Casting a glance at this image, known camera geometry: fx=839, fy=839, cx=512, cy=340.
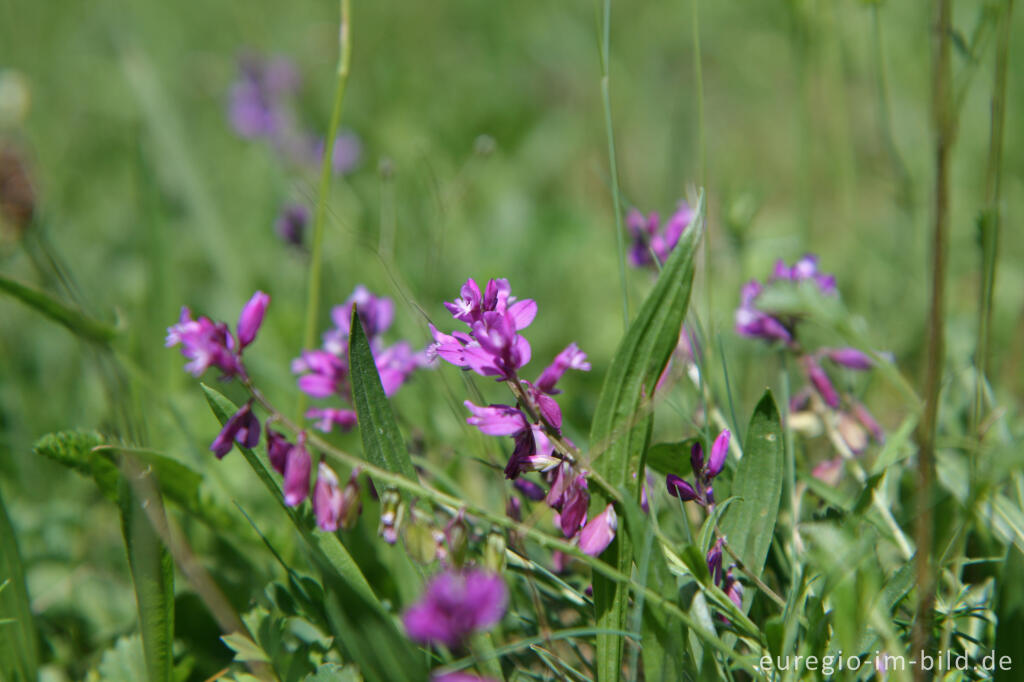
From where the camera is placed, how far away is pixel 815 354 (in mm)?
1602

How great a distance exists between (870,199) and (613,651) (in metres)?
2.71

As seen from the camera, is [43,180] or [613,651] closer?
[613,651]

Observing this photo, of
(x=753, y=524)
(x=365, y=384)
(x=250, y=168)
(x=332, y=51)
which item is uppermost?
(x=332, y=51)

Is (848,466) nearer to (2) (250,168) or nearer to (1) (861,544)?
(1) (861,544)

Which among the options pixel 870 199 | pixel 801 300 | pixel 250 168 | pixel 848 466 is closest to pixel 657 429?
pixel 848 466

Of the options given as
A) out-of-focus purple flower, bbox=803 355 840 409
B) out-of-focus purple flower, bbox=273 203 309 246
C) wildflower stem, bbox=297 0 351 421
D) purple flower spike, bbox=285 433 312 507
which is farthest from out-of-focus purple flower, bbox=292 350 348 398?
out-of-focus purple flower, bbox=273 203 309 246

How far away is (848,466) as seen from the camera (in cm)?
162

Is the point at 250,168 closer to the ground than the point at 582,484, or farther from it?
farther from it

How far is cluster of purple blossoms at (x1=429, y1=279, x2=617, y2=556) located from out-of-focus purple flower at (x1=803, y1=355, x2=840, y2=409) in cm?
59

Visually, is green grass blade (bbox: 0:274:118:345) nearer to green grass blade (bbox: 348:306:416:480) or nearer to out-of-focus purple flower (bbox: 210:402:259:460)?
out-of-focus purple flower (bbox: 210:402:259:460)

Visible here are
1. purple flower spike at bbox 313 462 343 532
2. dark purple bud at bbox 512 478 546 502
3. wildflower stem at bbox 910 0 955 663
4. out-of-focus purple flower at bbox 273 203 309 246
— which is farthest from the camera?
out-of-focus purple flower at bbox 273 203 309 246

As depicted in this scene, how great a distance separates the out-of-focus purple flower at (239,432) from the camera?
3.81 ft

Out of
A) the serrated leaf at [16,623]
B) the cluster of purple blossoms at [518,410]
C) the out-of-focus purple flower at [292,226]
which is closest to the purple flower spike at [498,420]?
the cluster of purple blossoms at [518,410]

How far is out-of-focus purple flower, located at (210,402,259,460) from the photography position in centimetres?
116
